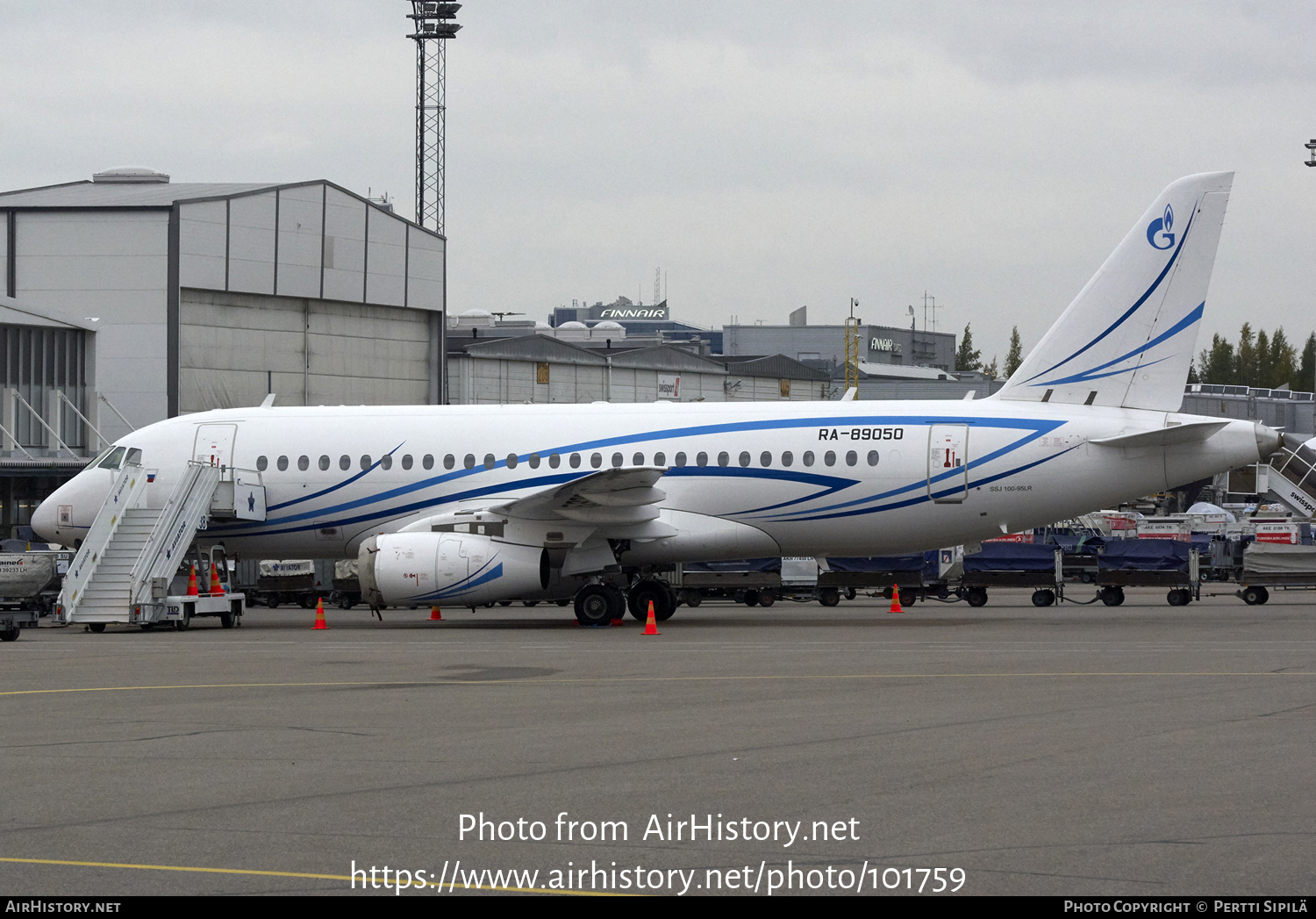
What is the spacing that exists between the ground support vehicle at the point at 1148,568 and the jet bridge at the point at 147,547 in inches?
737

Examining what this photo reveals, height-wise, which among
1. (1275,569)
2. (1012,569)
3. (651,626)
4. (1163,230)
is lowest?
(651,626)

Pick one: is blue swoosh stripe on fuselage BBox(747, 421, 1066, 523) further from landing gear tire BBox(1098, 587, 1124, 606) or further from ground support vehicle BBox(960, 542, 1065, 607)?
ground support vehicle BBox(960, 542, 1065, 607)

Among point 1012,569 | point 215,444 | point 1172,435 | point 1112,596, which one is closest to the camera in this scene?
point 1172,435

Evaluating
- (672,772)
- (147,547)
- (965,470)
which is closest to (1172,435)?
(965,470)

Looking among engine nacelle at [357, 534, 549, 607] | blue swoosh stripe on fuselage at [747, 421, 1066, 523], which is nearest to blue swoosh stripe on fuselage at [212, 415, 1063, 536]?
blue swoosh stripe on fuselage at [747, 421, 1066, 523]

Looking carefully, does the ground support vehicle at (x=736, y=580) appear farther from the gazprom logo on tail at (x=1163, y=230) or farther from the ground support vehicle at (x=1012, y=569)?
the gazprom logo on tail at (x=1163, y=230)

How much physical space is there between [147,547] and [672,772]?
1832 centimetres

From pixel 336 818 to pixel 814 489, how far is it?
17.7 metres

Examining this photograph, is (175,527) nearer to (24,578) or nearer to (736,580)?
(24,578)

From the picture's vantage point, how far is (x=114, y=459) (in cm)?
2819

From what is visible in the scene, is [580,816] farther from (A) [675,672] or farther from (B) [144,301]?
(B) [144,301]

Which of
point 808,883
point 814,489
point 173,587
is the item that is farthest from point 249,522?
point 808,883

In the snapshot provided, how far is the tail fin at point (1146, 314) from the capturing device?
24641 millimetres

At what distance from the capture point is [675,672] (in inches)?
650
